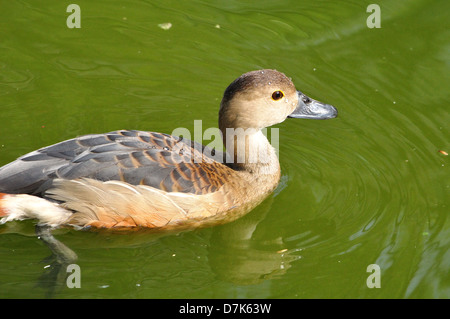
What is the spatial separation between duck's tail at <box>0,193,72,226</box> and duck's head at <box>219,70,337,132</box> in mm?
1850

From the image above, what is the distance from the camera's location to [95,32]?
881 centimetres

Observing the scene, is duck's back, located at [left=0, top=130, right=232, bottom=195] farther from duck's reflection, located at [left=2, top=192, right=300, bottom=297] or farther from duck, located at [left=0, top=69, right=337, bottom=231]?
duck's reflection, located at [left=2, top=192, right=300, bottom=297]

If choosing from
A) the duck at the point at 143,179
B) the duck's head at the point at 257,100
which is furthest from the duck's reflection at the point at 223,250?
the duck's head at the point at 257,100

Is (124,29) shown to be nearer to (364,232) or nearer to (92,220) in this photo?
(92,220)

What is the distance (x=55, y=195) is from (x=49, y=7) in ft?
13.6

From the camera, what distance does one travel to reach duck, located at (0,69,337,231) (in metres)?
5.91

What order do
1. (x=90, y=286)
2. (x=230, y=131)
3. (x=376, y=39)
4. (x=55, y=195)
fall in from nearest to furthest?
(x=90, y=286)
(x=55, y=195)
(x=230, y=131)
(x=376, y=39)

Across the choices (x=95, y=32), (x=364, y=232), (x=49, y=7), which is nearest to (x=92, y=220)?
(x=364, y=232)

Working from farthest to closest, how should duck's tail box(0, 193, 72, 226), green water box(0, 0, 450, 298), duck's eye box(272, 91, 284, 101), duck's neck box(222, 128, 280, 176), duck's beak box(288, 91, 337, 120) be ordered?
duck's beak box(288, 91, 337, 120) → duck's neck box(222, 128, 280, 176) → duck's eye box(272, 91, 284, 101) → duck's tail box(0, 193, 72, 226) → green water box(0, 0, 450, 298)

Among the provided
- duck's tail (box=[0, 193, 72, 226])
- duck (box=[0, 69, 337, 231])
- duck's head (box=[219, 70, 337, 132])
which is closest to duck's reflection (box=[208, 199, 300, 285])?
duck (box=[0, 69, 337, 231])

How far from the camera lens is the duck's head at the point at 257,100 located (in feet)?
20.9

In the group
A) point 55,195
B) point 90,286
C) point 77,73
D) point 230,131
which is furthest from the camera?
point 77,73

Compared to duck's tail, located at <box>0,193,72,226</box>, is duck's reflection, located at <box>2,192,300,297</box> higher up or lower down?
lower down

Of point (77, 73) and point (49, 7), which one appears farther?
point (49, 7)
